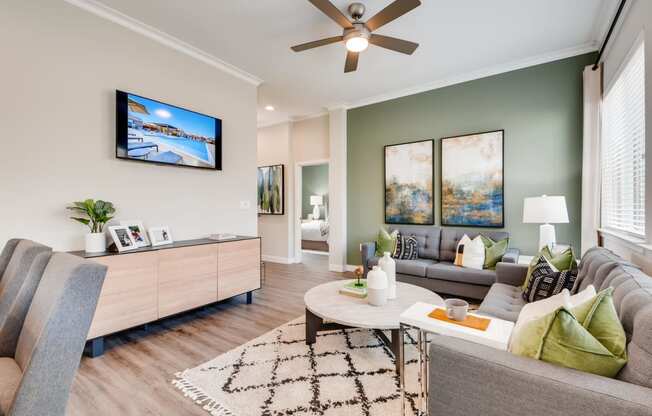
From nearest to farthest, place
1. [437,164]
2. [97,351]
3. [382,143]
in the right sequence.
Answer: [97,351]
[437,164]
[382,143]

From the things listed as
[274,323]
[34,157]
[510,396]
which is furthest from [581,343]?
[34,157]

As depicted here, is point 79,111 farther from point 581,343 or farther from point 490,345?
point 581,343

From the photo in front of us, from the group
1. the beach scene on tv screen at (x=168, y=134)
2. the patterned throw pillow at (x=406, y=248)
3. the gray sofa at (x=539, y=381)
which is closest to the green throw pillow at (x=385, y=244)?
the patterned throw pillow at (x=406, y=248)

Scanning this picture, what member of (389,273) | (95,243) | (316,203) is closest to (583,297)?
(389,273)

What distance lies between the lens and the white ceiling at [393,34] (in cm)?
265

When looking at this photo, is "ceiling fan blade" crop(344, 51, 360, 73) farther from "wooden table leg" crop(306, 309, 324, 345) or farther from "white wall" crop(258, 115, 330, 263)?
"white wall" crop(258, 115, 330, 263)

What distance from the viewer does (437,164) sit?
4.33 meters

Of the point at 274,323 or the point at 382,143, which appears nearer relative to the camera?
the point at 274,323

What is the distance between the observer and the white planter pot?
2.39 meters

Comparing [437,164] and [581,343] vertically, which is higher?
[437,164]

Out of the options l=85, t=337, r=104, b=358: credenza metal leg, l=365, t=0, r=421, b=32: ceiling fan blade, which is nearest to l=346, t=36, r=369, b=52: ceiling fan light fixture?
l=365, t=0, r=421, b=32: ceiling fan blade

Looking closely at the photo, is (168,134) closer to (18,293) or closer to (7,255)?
(7,255)

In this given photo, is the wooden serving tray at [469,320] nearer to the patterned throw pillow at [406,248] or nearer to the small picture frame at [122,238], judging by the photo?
the small picture frame at [122,238]

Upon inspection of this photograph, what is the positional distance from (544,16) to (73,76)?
4.29 meters
